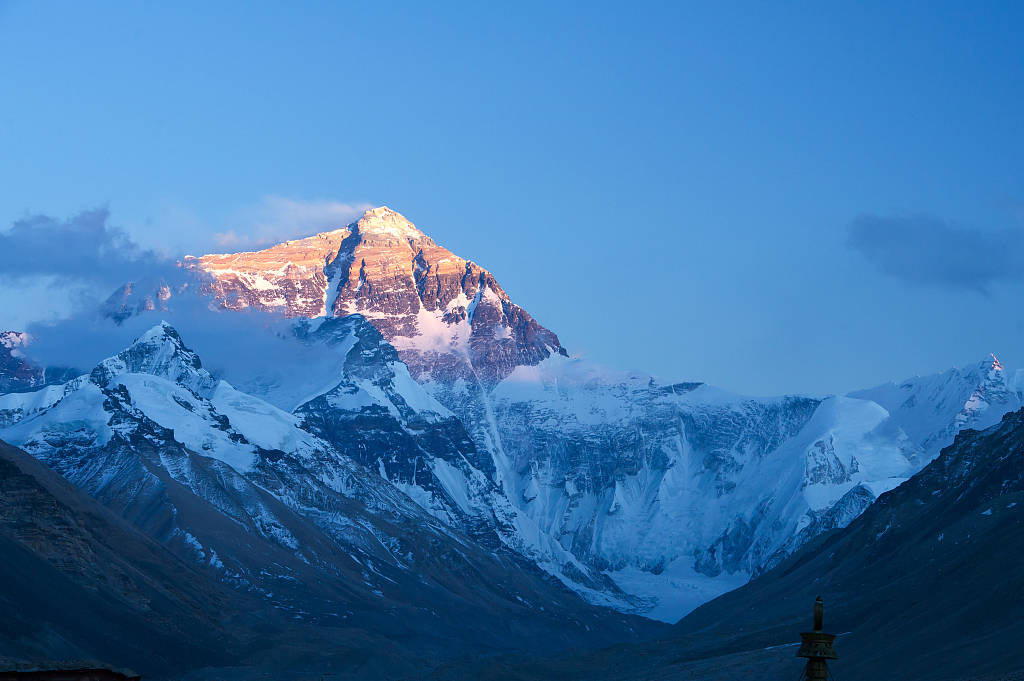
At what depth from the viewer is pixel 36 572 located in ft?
650

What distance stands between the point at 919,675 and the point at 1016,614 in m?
12.2

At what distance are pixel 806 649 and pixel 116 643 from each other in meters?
161

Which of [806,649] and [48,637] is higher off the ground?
[48,637]

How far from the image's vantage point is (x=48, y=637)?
556 feet

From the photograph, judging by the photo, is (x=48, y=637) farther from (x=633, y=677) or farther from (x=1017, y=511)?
(x=1017, y=511)

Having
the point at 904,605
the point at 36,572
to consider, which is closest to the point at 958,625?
the point at 904,605

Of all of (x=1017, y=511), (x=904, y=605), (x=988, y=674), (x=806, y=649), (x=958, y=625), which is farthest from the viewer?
(x=1017, y=511)

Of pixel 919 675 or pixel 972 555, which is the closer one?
pixel 919 675

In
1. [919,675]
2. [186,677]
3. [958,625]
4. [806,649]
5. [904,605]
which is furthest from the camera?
[186,677]

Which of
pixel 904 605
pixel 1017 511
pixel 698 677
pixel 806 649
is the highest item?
pixel 1017 511

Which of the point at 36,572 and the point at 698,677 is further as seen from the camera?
the point at 36,572

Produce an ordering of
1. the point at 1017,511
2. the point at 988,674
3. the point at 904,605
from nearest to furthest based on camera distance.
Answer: the point at 988,674 < the point at 904,605 < the point at 1017,511

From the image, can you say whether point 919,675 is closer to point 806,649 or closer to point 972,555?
point 972,555

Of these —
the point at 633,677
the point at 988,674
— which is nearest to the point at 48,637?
the point at 633,677
